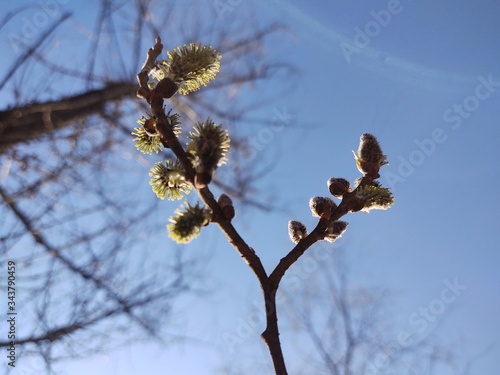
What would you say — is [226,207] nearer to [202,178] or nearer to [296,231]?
[202,178]

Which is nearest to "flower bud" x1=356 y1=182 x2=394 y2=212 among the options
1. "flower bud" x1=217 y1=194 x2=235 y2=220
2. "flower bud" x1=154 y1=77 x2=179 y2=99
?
"flower bud" x1=217 y1=194 x2=235 y2=220

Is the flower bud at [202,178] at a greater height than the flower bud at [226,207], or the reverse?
the flower bud at [202,178]

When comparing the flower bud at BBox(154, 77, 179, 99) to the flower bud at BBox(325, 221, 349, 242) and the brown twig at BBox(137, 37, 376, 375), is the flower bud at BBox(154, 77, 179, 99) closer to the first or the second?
the brown twig at BBox(137, 37, 376, 375)

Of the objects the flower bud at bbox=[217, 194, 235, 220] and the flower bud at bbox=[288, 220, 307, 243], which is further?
the flower bud at bbox=[288, 220, 307, 243]

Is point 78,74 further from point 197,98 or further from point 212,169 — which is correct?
point 212,169

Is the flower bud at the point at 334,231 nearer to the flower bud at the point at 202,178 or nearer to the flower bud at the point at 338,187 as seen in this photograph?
the flower bud at the point at 338,187

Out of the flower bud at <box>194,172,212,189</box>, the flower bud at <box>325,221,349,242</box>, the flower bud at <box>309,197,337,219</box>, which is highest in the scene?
the flower bud at <box>194,172,212,189</box>

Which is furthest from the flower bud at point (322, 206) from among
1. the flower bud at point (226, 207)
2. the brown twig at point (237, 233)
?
the flower bud at point (226, 207)
